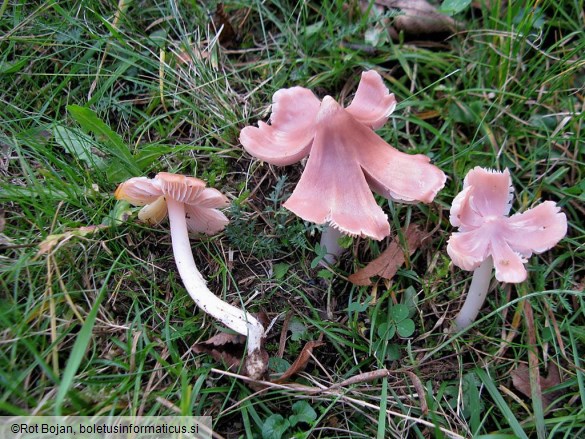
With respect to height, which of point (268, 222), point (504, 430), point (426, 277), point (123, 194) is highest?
point (123, 194)

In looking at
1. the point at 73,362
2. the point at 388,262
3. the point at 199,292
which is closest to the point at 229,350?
the point at 199,292

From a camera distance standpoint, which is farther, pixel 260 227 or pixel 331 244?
pixel 260 227

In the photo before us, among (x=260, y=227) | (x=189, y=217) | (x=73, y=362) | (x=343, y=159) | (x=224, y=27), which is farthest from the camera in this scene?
(x=224, y=27)

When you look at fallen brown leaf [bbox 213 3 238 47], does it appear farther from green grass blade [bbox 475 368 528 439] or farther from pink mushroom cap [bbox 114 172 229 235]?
green grass blade [bbox 475 368 528 439]

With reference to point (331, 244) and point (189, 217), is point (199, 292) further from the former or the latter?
point (331, 244)

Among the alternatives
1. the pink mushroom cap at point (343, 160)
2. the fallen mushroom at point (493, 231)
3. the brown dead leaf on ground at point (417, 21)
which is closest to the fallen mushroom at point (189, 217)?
the pink mushroom cap at point (343, 160)

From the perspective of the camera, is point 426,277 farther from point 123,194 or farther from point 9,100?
point 9,100

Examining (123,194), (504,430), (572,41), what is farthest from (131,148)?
(572,41)
